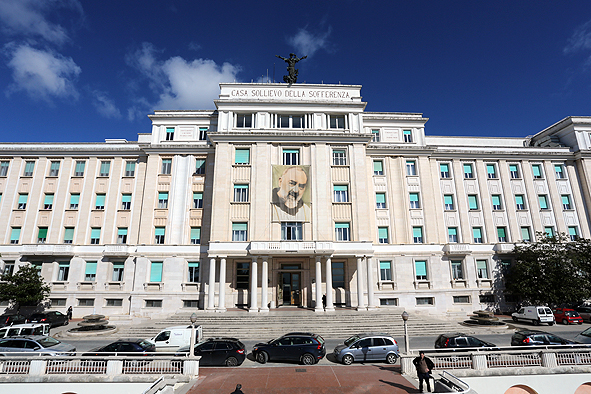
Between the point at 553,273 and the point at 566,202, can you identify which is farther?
the point at 566,202

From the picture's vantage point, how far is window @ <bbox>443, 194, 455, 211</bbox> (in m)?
38.3

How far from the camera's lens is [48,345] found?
18625mm

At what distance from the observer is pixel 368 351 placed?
1858cm

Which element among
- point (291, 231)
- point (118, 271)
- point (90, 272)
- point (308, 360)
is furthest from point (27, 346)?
point (291, 231)

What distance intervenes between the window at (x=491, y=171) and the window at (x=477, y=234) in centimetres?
695

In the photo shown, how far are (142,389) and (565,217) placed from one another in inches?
1822

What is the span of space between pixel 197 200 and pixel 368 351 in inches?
970

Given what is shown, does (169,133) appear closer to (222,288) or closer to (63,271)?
(63,271)

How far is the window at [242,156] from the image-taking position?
3544 centimetres

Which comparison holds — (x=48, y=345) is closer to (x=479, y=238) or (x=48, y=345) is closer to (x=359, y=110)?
(x=359, y=110)

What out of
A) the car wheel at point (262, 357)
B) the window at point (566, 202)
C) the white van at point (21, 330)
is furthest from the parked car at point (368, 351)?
the window at point (566, 202)

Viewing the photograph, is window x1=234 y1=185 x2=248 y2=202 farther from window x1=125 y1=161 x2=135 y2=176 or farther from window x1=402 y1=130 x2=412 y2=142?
window x1=402 y1=130 x2=412 y2=142

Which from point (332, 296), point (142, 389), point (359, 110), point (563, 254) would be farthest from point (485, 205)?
point (142, 389)

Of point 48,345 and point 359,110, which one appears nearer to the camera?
point 48,345
